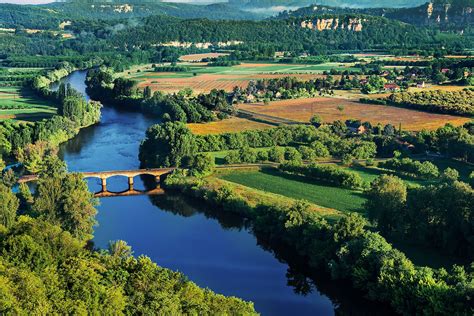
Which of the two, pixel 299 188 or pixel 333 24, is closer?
pixel 299 188

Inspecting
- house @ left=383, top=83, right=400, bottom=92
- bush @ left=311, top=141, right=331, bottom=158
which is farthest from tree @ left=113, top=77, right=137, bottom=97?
bush @ left=311, top=141, right=331, bottom=158

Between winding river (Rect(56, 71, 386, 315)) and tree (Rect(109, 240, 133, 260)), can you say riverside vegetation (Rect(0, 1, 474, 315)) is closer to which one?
tree (Rect(109, 240, 133, 260))

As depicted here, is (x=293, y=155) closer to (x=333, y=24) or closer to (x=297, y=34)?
(x=297, y=34)

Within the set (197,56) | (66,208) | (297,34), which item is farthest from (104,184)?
(297,34)

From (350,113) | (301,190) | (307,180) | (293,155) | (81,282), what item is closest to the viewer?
(81,282)

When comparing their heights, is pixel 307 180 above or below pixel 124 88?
below

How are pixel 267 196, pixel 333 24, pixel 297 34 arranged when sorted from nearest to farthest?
pixel 267 196
pixel 297 34
pixel 333 24

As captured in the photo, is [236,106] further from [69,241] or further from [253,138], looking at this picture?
[69,241]

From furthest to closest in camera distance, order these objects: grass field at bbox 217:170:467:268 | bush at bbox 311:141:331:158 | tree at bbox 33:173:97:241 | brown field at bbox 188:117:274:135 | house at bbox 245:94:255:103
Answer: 1. house at bbox 245:94:255:103
2. brown field at bbox 188:117:274:135
3. bush at bbox 311:141:331:158
4. grass field at bbox 217:170:467:268
5. tree at bbox 33:173:97:241

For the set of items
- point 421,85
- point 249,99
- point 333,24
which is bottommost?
point 249,99
